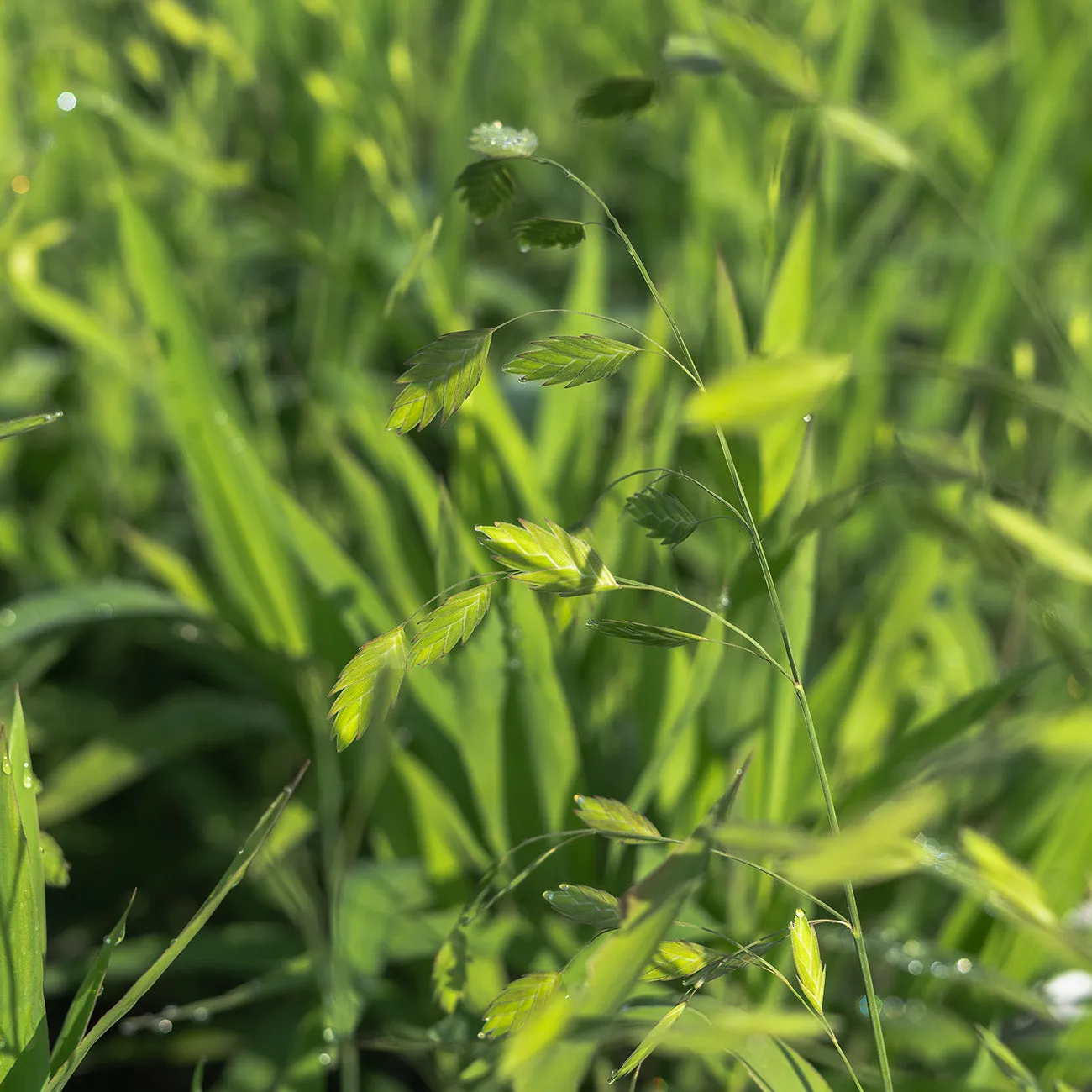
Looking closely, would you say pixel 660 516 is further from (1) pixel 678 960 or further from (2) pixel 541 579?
(1) pixel 678 960

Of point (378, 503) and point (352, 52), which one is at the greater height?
point (352, 52)

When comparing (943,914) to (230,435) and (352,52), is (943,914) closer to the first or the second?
(230,435)

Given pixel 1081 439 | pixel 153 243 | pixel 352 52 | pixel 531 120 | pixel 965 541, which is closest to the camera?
pixel 965 541

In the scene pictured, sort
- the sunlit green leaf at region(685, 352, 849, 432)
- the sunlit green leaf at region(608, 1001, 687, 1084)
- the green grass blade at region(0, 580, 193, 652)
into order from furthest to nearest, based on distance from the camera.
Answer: the green grass blade at region(0, 580, 193, 652), the sunlit green leaf at region(608, 1001, 687, 1084), the sunlit green leaf at region(685, 352, 849, 432)

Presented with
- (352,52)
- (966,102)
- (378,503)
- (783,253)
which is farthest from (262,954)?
(966,102)

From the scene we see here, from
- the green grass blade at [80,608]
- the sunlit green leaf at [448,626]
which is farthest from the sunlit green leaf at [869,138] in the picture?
the green grass blade at [80,608]

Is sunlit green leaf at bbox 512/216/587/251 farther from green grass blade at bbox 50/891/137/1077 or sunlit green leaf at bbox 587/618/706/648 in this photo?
green grass blade at bbox 50/891/137/1077

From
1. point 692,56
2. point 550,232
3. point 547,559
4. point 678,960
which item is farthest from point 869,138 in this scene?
point 678,960

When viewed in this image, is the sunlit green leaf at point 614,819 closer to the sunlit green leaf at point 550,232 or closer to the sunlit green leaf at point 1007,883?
the sunlit green leaf at point 1007,883

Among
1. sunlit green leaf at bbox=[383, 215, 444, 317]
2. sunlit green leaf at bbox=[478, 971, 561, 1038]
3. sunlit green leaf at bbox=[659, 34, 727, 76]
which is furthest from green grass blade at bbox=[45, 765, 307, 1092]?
sunlit green leaf at bbox=[659, 34, 727, 76]
